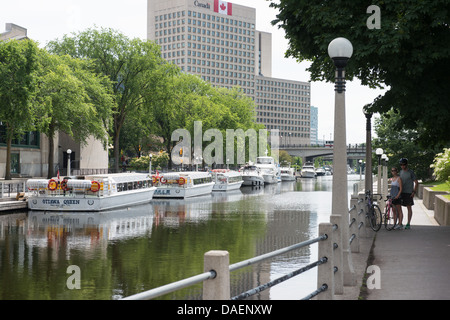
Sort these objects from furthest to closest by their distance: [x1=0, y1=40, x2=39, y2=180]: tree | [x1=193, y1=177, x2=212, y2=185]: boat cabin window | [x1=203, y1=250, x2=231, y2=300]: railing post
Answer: [x1=193, y1=177, x2=212, y2=185]: boat cabin window < [x1=0, y1=40, x2=39, y2=180]: tree < [x1=203, y1=250, x2=231, y2=300]: railing post

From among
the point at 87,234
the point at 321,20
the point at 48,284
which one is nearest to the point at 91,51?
the point at 87,234

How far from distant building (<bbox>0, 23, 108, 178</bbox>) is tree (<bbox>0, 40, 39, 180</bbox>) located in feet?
33.1

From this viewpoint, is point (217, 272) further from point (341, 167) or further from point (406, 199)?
point (406, 199)

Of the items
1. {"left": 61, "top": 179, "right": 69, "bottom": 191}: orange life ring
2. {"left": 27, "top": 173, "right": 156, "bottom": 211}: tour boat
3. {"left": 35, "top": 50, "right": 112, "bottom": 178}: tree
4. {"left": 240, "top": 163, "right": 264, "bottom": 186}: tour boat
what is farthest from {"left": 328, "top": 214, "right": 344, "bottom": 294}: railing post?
{"left": 240, "top": 163, "right": 264, "bottom": 186}: tour boat

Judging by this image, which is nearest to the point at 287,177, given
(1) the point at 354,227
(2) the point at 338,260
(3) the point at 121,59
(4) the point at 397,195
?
(3) the point at 121,59

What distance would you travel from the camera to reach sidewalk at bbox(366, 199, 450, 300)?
9.63 meters

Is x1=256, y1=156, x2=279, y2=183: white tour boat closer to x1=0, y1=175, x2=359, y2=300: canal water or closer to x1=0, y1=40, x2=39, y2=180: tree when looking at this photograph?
x1=0, y1=40, x2=39, y2=180: tree

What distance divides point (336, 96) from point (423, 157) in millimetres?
39692

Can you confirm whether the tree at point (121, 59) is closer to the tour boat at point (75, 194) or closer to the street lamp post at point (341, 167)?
the tour boat at point (75, 194)

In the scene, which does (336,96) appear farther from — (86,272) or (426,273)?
(86,272)

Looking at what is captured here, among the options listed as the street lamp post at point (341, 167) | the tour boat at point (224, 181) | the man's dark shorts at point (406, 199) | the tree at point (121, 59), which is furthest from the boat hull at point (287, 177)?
the street lamp post at point (341, 167)

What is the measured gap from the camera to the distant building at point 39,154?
57062 millimetres

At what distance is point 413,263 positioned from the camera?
12.6 m

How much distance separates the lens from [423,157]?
157 feet
